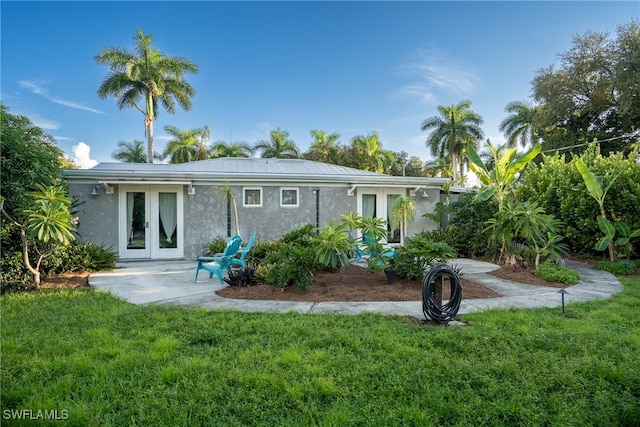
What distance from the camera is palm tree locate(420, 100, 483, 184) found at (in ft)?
106

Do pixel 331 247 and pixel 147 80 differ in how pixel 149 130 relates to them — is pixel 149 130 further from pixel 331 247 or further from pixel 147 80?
pixel 331 247

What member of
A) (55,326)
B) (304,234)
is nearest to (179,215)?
(304,234)

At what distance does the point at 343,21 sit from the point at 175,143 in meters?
24.9

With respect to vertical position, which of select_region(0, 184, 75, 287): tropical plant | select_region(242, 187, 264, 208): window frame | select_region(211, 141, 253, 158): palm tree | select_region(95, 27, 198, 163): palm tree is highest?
select_region(95, 27, 198, 163): palm tree

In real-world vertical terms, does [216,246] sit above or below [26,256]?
below

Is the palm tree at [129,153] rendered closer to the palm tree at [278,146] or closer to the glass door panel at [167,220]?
the palm tree at [278,146]

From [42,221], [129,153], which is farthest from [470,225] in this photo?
[129,153]

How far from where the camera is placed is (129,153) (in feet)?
107

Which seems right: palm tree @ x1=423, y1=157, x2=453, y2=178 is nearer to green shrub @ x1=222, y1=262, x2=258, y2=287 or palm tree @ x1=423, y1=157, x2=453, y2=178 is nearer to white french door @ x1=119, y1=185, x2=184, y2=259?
white french door @ x1=119, y1=185, x2=184, y2=259

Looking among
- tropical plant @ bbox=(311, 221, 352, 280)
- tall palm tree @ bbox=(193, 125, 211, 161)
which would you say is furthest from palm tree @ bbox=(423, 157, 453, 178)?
tropical plant @ bbox=(311, 221, 352, 280)

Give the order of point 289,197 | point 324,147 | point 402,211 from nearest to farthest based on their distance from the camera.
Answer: point 289,197, point 402,211, point 324,147

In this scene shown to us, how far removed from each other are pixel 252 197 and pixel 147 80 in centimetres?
1870

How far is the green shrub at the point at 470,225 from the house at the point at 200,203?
65.1 inches

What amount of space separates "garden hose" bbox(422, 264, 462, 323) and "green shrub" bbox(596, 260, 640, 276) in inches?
284
